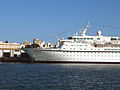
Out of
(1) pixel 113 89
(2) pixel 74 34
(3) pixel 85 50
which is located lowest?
(1) pixel 113 89

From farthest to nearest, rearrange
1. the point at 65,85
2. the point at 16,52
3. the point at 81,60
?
the point at 16,52, the point at 81,60, the point at 65,85

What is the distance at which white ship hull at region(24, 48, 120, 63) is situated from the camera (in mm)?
54188

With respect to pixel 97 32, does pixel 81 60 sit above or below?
below

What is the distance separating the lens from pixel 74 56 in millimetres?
54406

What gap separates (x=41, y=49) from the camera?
5512 cm

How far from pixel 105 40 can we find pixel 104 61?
6.41 metres

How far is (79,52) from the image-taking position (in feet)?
180

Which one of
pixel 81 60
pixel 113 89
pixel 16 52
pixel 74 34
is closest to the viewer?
pixel 113 89

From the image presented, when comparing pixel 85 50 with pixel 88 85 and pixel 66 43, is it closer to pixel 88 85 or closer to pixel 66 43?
pixel 66 43

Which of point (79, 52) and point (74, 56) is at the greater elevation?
point (79, 52)

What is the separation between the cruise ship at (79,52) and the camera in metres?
54.3

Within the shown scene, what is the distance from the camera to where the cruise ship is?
54.3m

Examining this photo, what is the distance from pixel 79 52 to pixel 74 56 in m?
1.46

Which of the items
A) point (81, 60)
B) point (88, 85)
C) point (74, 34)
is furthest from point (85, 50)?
point (88, 85)
